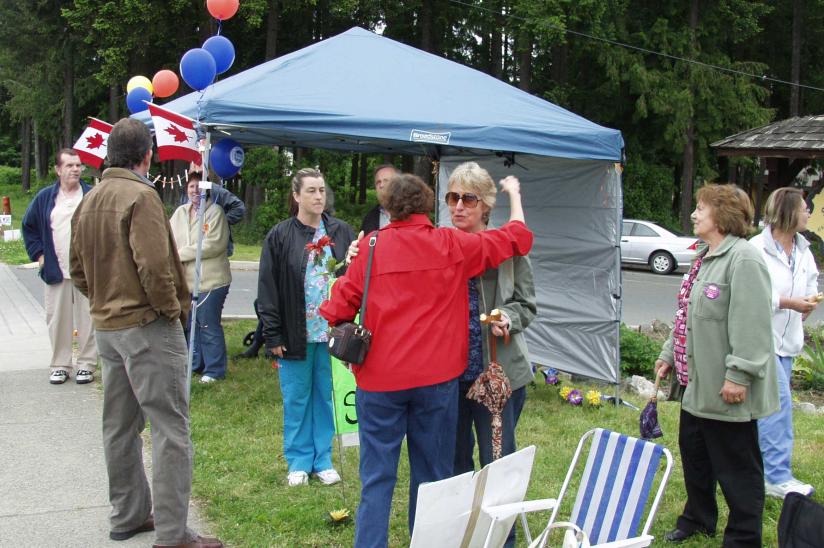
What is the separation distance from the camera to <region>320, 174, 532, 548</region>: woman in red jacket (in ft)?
9.91

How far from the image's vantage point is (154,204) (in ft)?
10.9

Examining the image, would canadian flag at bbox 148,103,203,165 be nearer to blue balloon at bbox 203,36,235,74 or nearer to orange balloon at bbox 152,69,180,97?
blue balloon at bbox 203,36,235,74

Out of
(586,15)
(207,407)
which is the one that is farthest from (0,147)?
(207,407)

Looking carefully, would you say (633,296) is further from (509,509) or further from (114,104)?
(114,104)

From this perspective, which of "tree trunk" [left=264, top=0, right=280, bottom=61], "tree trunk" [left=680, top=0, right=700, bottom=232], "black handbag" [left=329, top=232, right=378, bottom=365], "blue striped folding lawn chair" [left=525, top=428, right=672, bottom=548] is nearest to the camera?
"black handbag" [left=329, top=232, right=378, bottom=365]

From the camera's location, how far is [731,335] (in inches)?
133

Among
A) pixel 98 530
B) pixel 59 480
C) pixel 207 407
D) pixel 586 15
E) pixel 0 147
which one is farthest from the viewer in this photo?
pixel 0 147

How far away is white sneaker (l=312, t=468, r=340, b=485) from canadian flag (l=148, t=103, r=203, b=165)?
2.11m

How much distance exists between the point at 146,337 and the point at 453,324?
1.35 metres

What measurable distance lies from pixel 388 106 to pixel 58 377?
3.73 m

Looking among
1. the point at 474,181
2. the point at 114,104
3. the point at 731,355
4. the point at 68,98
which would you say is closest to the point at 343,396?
the point at 474,181

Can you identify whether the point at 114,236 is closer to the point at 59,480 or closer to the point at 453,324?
the point at 453,324

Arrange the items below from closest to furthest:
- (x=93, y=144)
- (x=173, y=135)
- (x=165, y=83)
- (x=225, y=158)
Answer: (x=173, y=135), (x=93, y=144), (x=225, y=158), (x=165, y=83)

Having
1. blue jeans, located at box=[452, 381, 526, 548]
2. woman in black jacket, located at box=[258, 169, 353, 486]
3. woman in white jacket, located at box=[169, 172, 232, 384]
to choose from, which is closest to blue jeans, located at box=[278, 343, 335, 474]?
woman in black jacket, located at box=[258, 169, 353, 486]
